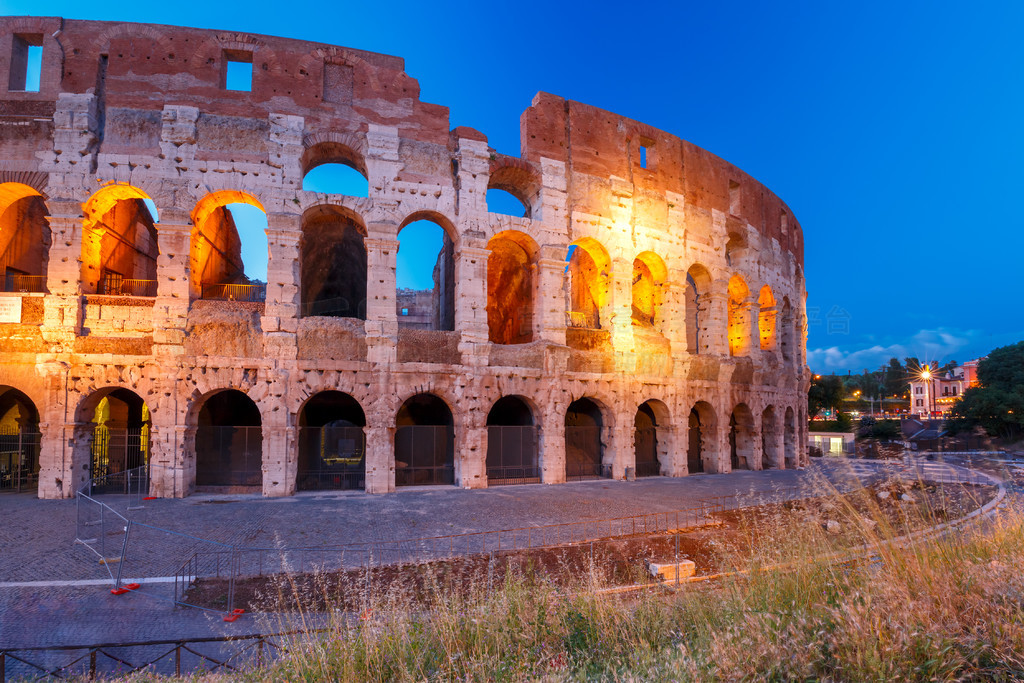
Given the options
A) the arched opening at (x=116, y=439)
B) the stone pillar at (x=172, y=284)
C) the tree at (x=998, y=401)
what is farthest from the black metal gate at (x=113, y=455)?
the tree at (x=998, y=401)

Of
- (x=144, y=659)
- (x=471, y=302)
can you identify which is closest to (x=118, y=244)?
(x=471, y=302)

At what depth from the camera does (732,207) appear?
21.5m

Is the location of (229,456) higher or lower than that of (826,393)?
lower

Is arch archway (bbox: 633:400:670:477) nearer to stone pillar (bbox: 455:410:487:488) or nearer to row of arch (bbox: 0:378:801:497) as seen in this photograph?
row of arch (bbox: 0:378:801:497)

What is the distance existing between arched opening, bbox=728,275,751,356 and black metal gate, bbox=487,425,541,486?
10009mm

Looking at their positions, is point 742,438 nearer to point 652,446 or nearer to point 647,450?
point 652,446

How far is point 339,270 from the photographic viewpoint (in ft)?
78.1

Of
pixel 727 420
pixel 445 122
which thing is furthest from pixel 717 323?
pixel 445 122

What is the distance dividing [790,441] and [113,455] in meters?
25.2

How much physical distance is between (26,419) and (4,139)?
30.1 ft

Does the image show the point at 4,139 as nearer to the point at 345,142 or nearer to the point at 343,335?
the point at 345,142

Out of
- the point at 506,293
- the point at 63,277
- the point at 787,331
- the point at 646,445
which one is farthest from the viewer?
the point at 787,331

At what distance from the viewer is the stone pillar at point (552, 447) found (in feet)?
51.7

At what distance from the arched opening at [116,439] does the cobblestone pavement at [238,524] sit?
1.52 m
